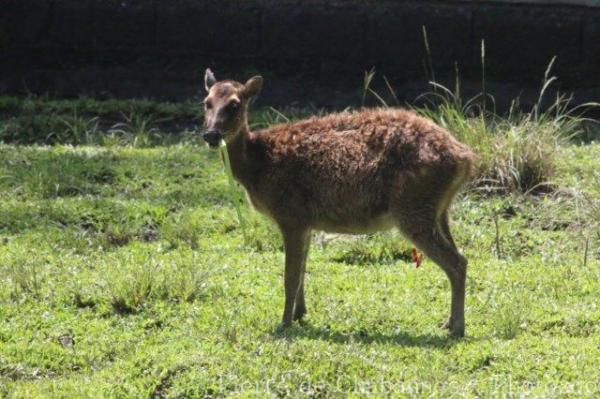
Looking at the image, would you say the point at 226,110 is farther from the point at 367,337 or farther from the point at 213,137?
the point at 367,337

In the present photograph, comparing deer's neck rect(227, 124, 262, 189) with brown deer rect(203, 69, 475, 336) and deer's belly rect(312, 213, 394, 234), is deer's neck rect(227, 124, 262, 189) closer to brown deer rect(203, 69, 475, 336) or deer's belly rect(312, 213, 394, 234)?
brown deer rect(203, 69, 475, 336)

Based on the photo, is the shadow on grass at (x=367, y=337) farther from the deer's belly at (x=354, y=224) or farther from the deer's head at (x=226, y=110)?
the deer's head at (x=226, y=110)

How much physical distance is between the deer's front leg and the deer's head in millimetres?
728

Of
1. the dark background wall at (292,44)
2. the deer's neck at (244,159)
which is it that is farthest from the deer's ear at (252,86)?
the dark background wall at (292,44)

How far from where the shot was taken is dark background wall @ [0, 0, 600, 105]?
14367 millimetres

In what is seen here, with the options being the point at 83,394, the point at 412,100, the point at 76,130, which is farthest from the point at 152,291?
the point at 412,100

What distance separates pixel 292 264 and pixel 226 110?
1056 millimetres

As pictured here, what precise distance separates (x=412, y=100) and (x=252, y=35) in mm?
2173

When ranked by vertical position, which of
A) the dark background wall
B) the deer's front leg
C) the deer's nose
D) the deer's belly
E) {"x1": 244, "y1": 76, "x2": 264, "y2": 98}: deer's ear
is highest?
{"x1": 244, "y1": 76, "x2": 264, "y2": 98}: deer's ear

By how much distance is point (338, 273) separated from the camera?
29.3 feet

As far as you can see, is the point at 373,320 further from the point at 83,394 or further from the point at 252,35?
the point at 252,35

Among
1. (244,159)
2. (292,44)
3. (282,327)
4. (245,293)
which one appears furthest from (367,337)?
(292,44)

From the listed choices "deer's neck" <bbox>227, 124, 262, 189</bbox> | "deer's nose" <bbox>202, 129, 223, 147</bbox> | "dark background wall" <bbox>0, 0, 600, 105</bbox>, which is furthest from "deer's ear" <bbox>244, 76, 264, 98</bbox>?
"dark background wall" <bbox>0, 0, 600, 105</bbox>

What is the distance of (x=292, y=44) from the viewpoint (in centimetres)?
1486
